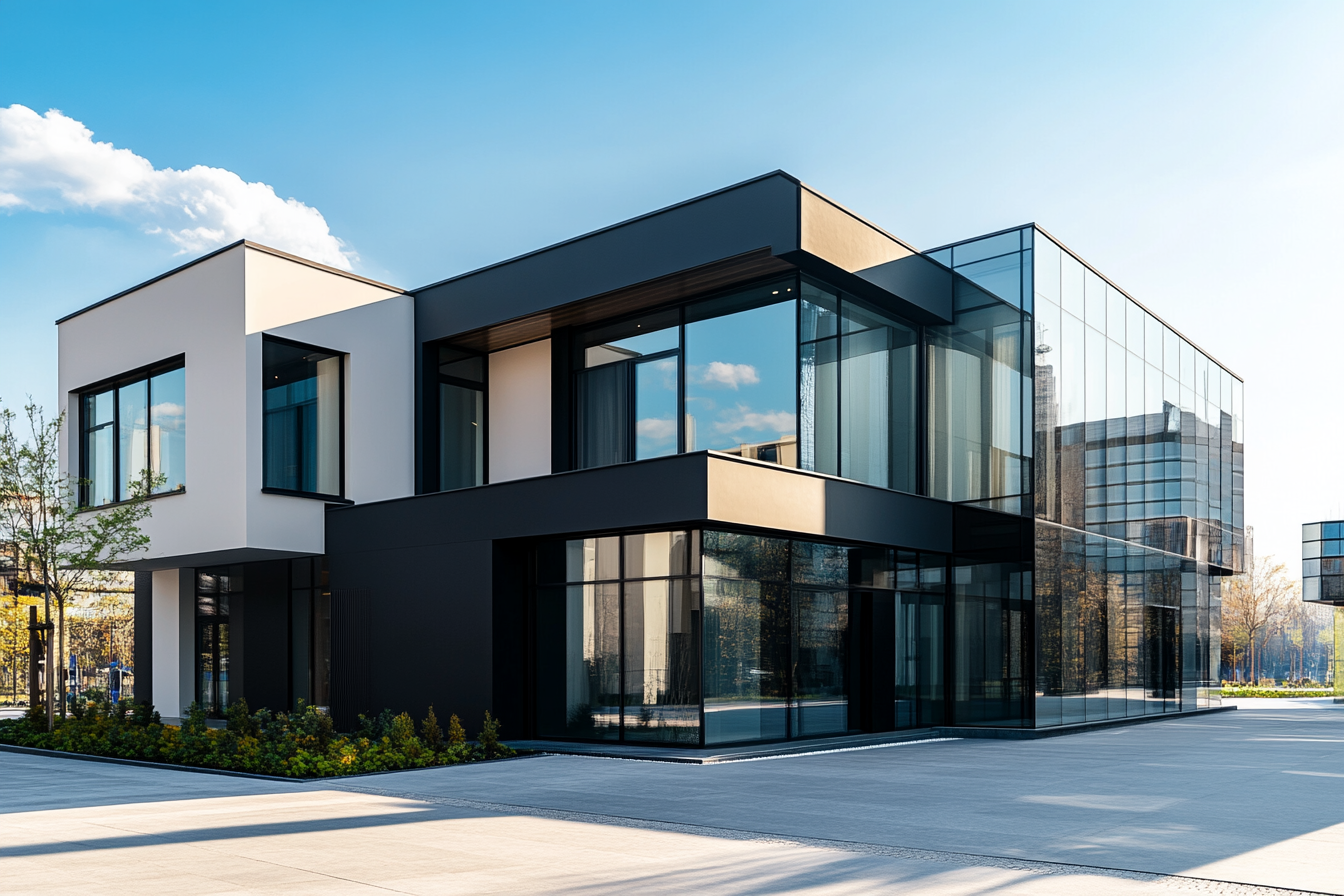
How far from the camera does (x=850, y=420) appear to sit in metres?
20.1

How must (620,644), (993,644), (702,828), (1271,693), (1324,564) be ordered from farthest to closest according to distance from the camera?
(1271,693) < (1324,564) < (993,644) < (620,644) < (702,828)

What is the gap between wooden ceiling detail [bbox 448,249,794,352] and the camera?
18.2 metres

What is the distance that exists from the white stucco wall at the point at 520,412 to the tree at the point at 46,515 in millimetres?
6659

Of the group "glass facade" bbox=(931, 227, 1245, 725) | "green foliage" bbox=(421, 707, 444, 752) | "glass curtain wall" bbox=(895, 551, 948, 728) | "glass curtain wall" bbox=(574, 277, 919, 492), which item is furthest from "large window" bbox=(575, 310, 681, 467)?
"green foliage" bbox=(421, 707, 444, 752)

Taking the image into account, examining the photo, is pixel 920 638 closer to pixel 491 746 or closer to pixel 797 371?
pixel 797 371

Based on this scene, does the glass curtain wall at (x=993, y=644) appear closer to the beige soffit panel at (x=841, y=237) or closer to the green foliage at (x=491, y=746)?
the beige soffit panel at (x=841, y=237)

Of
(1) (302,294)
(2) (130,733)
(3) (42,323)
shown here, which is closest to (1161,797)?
(2) (130,733)

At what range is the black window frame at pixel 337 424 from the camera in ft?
64.9

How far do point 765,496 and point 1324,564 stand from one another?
33.0 m

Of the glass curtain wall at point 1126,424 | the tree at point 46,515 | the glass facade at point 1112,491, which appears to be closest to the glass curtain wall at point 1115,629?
the glass facade at point 1112,491

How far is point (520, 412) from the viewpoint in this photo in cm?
2253

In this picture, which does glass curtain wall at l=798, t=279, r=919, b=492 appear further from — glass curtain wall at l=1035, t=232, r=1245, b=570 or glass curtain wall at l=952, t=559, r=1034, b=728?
glass curtain wall at l=1035, t=232, r=1245, b=570

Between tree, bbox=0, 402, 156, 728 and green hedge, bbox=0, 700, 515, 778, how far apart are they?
6.90ft

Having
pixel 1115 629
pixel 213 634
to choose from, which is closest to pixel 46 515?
pixel 213 634
